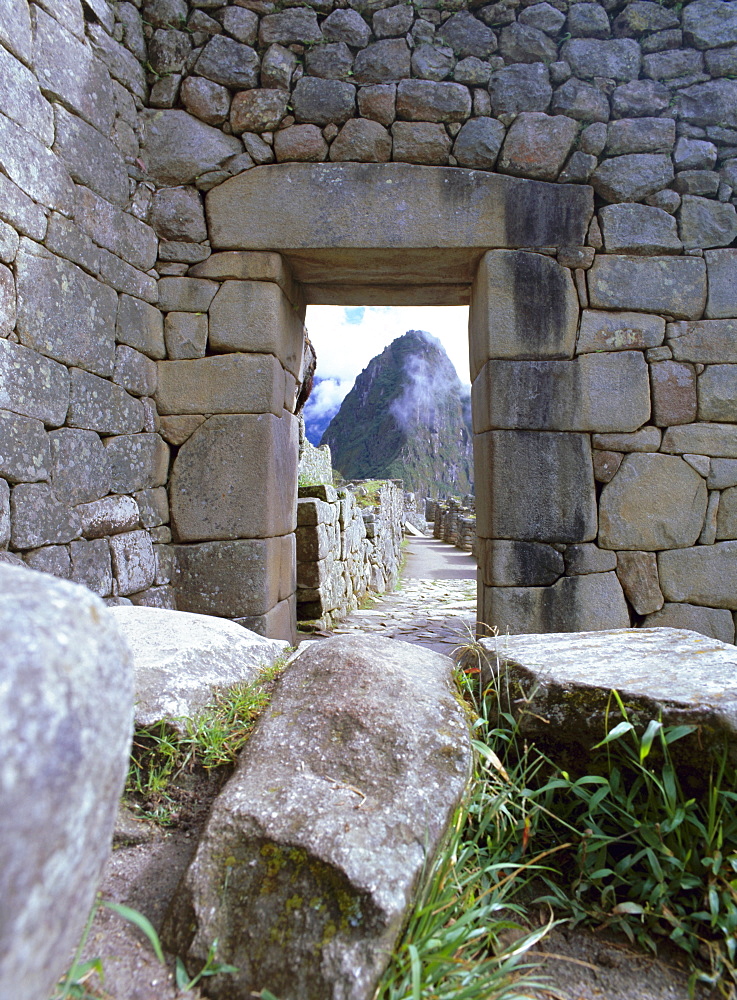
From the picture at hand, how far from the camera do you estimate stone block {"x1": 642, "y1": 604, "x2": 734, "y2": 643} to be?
139 inches

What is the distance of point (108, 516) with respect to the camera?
10.2ft

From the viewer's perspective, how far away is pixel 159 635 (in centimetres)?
193

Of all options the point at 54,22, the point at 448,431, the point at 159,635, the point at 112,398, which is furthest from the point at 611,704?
the point at 448,431

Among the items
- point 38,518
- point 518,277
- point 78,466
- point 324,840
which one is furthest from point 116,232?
point 324,840

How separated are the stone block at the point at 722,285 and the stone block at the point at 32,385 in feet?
11.8

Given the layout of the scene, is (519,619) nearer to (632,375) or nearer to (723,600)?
(723,600)

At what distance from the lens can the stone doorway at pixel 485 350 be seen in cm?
351

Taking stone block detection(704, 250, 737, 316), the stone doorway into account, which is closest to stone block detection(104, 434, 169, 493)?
the stone doorway

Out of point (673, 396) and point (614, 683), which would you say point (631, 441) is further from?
point (614, 683)

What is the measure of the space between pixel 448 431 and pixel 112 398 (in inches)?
2967

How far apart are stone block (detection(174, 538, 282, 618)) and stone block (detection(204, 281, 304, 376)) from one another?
45.7 inches

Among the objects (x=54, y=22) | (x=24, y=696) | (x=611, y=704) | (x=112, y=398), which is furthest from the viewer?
(x=112, y=398)

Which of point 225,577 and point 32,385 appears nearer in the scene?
point 32,385

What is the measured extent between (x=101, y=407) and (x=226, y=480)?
2.57 feet
